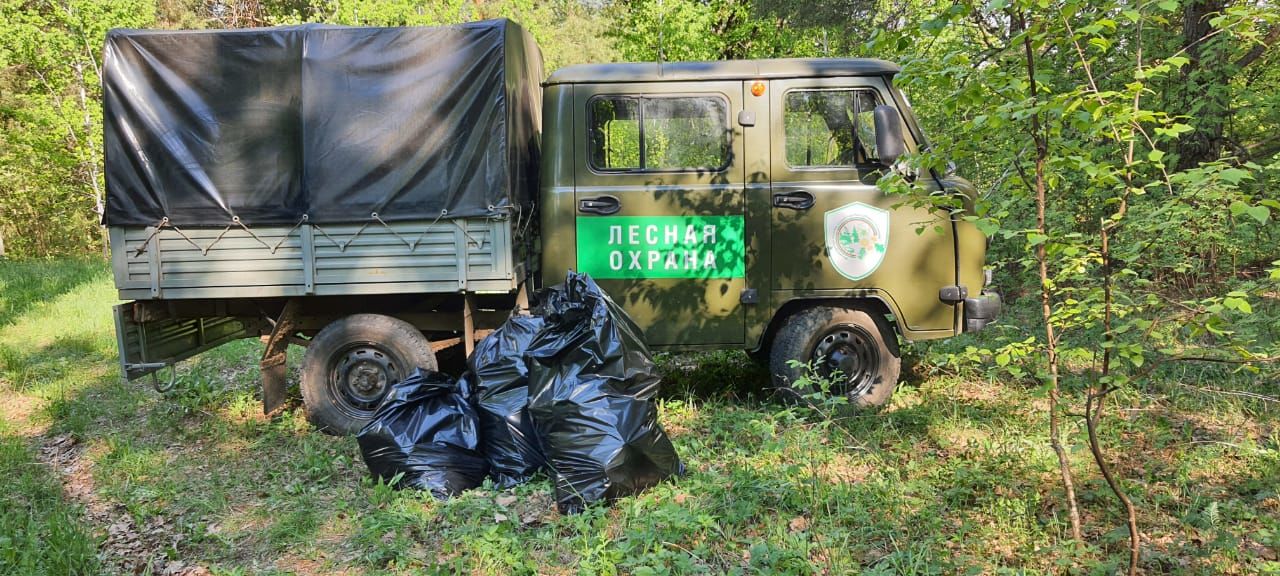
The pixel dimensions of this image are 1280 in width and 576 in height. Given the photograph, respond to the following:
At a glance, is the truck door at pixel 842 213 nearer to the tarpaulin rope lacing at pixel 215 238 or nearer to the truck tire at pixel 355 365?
the truck tire at pixel 355 365

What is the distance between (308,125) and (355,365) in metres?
1.60

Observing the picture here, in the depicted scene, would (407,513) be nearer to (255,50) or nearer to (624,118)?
(624,118)

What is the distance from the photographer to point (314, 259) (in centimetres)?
479

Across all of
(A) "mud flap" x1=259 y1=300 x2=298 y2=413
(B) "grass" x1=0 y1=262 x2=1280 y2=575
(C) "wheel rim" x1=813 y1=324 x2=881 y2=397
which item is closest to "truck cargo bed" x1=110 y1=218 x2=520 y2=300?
(A) "mud flap" x1=259 y1=300 x2=298 y2=413

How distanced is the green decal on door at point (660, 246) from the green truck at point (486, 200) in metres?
0.01

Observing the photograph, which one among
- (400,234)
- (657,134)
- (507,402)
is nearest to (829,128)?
(657,134)

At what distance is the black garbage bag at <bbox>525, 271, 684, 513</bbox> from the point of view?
12.2ft

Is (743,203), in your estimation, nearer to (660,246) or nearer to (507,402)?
(660,246)

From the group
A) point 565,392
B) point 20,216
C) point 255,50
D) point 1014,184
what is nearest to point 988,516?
point 1014,184

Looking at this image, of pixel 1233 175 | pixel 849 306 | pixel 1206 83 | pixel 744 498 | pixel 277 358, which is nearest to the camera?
pixel 1233 175

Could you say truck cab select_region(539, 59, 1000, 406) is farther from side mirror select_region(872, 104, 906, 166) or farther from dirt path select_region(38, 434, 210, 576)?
dirt path select_region(38, 434, 210, 576)

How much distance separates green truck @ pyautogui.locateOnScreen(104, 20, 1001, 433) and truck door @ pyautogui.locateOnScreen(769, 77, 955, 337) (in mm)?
14

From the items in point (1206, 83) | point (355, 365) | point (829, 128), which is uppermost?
point (1206, 83)

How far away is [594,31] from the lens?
808 inches
